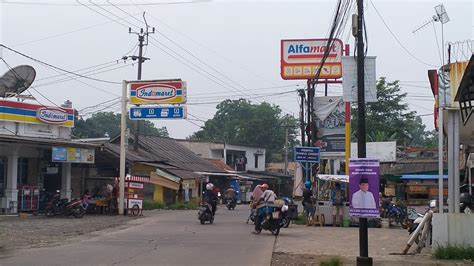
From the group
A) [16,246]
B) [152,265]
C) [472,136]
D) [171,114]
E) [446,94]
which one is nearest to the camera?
[152,265]

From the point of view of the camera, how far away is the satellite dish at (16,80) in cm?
2683

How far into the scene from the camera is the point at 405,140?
53031 millimetres

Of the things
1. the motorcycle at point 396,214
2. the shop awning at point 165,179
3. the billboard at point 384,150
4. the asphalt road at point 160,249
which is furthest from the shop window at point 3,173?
the billboard at point 384,150

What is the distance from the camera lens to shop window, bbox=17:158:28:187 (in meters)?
26.5

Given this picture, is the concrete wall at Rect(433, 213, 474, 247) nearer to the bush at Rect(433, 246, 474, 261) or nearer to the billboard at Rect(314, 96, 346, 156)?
the bush at Rect(433, 246, 474, 261)

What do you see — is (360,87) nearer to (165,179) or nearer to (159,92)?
(159,92)

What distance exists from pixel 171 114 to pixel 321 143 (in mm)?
6883

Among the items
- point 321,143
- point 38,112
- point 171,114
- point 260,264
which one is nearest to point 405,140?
point 321,143

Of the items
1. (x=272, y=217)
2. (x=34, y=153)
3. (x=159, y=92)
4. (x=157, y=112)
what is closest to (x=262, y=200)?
(x=272, y=217)

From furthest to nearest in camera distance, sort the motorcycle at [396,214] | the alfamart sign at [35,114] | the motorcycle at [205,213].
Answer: the alfamart sign at [35,114] → the motorcycle at [396,214] → the motorcycle at [205,213]

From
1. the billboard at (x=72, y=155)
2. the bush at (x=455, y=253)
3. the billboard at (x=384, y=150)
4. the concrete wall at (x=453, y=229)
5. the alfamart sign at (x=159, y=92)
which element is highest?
the alfamart sign at (x=159, y=92)

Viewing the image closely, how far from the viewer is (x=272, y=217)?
17547 millimetres

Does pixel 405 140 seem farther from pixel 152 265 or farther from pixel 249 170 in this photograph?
pixel 152 265

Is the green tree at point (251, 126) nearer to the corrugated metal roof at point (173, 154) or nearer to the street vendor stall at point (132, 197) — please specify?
the corrugated metal roof at point (173, 154)
